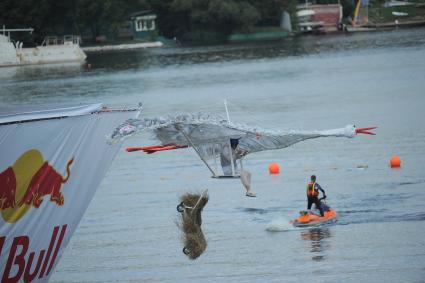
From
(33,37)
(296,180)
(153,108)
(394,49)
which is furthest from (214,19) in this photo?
(296,180)

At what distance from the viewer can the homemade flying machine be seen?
20531 mm

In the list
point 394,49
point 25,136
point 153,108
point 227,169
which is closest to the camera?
point 25,136

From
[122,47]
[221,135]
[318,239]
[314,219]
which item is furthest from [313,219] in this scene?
[122,47]

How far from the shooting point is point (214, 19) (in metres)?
149

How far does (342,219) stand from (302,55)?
84627 millimetres

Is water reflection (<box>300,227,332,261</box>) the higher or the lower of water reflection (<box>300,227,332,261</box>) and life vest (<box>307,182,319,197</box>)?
the lower

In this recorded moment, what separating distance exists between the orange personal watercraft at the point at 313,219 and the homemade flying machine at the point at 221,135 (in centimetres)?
1159

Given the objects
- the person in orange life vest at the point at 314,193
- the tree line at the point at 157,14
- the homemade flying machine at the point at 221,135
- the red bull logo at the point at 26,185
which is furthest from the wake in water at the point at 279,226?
the tree line at the point at 157,14

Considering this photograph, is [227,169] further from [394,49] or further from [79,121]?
[394,49]

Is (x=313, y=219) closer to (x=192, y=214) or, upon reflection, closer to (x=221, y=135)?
(x=192, y=214)

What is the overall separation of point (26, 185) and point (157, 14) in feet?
483

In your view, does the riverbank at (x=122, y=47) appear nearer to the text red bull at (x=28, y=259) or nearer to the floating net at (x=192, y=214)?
the floating net at (x=192, y=214)

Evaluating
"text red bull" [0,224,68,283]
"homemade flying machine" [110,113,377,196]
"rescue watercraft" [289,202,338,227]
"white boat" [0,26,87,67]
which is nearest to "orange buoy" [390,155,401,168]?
"rescue watercraft" [289,202,338,227]

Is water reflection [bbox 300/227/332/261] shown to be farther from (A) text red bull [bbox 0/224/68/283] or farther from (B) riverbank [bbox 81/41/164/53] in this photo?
(B) riverbank [bbox 81/41/164/53]
